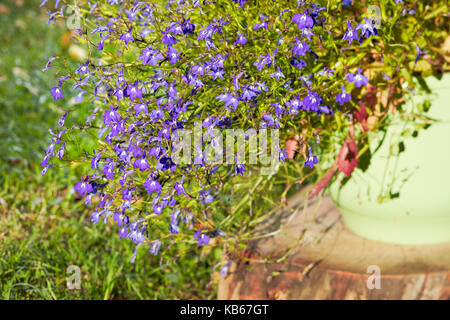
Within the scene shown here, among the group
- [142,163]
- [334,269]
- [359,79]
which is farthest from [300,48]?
[334,269]

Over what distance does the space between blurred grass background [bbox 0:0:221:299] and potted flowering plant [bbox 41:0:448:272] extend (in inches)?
8.2

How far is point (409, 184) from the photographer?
1.43 meters

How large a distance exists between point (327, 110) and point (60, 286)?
1.06m

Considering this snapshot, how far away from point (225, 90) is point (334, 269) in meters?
0.71

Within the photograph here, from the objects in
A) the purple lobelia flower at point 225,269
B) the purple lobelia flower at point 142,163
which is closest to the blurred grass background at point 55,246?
the purple lobelia flower at point 225,269

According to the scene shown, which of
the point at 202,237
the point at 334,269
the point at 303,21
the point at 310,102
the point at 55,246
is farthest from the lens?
the point at 55,246

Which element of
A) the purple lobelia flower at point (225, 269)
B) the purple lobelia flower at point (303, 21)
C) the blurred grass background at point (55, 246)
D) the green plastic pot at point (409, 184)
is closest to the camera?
the purple lobelia flower at point (303, 21)

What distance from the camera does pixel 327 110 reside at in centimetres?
125

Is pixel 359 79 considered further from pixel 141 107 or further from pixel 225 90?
pixel 141 107

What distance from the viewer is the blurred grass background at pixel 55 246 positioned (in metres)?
1.68

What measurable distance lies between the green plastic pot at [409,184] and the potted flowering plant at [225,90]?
0.18ft

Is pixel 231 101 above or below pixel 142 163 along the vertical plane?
above

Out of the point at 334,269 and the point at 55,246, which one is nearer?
the point at 334,269

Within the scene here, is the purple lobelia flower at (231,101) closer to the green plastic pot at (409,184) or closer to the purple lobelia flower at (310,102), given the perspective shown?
the purple lobelia flower at (310,102)
